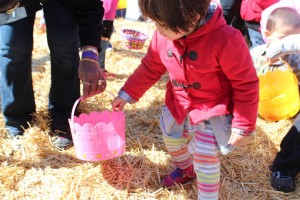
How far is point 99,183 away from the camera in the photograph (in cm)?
194

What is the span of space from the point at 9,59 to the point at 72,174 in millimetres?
758

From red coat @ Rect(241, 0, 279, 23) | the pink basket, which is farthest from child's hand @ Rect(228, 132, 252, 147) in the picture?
the pink basket

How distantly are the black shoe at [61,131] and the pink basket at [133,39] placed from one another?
2.37 m

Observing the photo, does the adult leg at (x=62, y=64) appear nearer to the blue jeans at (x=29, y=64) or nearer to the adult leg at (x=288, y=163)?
the blue jeans at (x=29, y=64)

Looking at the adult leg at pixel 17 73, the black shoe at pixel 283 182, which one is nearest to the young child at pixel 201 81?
the black shoe at pixel 283 182

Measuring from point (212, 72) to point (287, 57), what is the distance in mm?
1388

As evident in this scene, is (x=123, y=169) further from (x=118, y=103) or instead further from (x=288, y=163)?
(x=288, y=163)

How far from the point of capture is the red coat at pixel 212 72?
4.62ft

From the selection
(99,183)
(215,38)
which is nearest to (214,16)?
(215,38)

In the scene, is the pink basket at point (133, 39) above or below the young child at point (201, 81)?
below

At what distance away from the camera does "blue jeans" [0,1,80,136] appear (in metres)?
2.05

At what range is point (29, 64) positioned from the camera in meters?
2.21

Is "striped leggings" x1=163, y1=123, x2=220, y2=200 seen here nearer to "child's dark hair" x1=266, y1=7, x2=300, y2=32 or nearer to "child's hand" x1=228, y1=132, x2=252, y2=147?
"child's hand" x1=228, y1=132, x2=252, y2=147

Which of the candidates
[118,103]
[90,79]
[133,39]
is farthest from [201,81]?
Result: [133,39]
